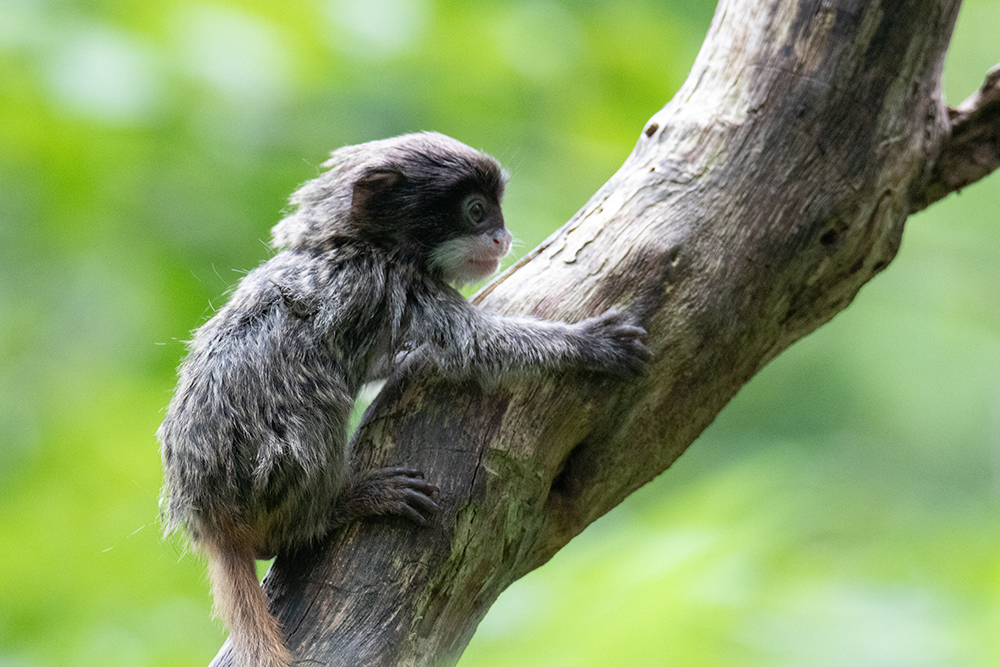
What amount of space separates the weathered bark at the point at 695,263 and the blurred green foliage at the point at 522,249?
64 cm

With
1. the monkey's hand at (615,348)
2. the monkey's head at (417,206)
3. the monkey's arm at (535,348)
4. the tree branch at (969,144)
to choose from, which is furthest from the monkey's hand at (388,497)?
the tree branch at (969,144)

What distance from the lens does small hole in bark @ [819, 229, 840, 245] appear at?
133 inches

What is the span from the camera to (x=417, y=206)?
143 inches

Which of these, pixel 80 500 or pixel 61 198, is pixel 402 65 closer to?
pixel 61 198

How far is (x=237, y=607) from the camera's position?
2840 millimetres

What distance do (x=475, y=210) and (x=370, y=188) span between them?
1.49 ft

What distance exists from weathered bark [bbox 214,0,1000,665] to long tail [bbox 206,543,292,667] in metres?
0.14

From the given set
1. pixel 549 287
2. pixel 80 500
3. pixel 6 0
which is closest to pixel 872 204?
pixel 549 287

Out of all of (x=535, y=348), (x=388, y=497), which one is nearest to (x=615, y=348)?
(x=535, y=348)

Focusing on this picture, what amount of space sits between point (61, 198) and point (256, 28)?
4.47ft

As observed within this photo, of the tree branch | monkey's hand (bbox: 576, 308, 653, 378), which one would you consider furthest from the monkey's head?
the tree branch

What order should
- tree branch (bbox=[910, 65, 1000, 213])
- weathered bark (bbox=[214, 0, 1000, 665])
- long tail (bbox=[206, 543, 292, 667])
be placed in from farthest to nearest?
tree branch (bbox=[910, 65, 1000, 213]) → weathered bark (bbox=[214, 0, 1000, 665]) → long tail (bbox=[206, 543, 292, 667])

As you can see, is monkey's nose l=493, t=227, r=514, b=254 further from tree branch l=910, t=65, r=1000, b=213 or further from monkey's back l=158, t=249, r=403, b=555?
tree branch l=910, t=65, r=1000, b=213

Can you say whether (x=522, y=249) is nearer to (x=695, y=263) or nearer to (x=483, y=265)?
(x=483, y=265)
